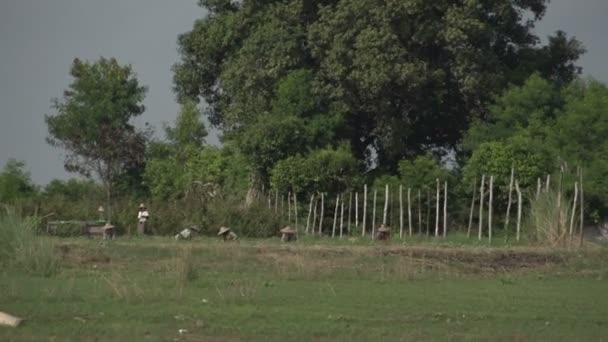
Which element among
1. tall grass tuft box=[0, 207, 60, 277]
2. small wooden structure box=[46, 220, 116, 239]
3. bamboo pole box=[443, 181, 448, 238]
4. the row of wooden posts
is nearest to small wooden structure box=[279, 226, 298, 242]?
the row of wooden posts

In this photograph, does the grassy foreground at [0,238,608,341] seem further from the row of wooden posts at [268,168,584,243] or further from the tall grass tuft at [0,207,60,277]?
the row of wooden posts at [268,168,584,243]

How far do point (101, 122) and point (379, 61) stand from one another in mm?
15327

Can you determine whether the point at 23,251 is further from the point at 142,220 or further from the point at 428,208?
the point at 428,208

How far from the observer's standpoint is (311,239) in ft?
110

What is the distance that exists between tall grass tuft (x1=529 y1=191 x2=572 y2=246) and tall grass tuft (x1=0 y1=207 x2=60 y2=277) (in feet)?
Result: 44.4

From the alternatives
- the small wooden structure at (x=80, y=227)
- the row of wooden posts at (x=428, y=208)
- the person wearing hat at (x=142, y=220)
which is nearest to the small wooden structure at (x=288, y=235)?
the row of wooden posts at (x=428, y=208)

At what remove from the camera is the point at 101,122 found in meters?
49.0

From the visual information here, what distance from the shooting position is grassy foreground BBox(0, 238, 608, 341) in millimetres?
15266

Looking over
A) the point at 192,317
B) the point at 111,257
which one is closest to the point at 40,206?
the point at 111,257

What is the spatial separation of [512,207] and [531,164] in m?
1.62

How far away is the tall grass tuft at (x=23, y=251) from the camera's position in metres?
21.2

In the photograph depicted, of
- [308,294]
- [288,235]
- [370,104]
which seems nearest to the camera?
[308,294]

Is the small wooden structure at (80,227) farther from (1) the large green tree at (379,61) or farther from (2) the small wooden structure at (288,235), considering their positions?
(1) the large green tree at (379,61)

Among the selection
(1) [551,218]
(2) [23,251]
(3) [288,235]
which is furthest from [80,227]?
(1) [551,218]
